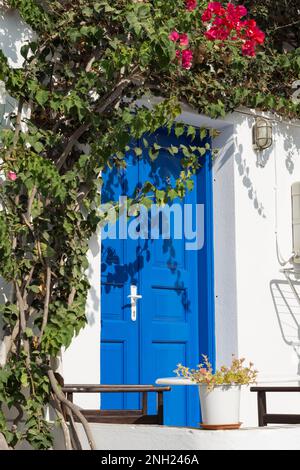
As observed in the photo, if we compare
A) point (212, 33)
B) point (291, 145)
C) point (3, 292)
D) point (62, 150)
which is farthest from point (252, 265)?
point (3, 292)

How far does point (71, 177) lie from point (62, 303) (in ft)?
2.12

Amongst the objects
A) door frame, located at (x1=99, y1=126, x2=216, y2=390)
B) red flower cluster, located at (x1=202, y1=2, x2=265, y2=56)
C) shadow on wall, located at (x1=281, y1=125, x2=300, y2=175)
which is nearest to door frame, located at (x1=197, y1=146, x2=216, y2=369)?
door frame, located at (x1=99, y1=126, x2=216, y2=390)

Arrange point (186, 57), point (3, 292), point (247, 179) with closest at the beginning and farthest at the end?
point (3, 292)
point (186, 57)
point (247, 179)

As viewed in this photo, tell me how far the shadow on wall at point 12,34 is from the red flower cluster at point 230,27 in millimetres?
1058

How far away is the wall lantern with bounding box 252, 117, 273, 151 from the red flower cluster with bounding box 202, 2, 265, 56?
54 centimetres

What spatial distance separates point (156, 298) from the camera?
543 centimetres

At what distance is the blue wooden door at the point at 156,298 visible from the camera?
17.1 ft

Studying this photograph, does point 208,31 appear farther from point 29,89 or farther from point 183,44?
point 29,89

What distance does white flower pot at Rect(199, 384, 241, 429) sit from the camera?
3.90 m

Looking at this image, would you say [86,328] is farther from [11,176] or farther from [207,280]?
Answer: [207,280]

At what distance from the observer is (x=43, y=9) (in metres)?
4.73

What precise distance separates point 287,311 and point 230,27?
1889 mm

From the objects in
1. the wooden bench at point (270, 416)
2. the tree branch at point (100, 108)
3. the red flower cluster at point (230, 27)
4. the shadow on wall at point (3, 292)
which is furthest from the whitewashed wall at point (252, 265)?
the shadow on wall at point (3, 292)
